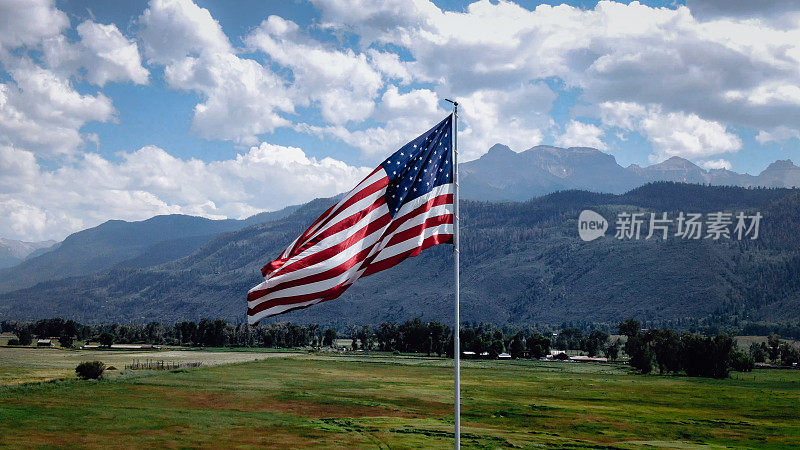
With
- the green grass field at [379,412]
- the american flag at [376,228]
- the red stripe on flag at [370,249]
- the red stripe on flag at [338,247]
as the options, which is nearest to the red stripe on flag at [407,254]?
the american flag at [376,228]

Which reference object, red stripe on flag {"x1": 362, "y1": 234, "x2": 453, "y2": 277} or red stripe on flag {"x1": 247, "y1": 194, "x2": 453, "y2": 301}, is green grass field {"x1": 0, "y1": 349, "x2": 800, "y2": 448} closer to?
red stripe on flag {"x1": 362, "y1": 234, "x2": 453, "y2": 277}

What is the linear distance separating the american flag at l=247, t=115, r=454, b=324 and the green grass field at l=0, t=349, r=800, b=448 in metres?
29.7

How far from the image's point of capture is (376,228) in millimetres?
21953

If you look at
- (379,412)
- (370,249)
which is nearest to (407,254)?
(370,249)

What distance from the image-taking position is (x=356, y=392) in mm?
84750

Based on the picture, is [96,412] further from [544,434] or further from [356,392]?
[544,434]

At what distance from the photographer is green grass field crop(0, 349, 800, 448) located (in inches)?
2020

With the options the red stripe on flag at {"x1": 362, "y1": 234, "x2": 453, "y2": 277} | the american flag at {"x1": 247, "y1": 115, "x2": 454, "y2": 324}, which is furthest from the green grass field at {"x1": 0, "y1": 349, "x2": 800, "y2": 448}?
the american flag at {"x1": 247, "y1": 115, "x2": 454, "y2": 324}

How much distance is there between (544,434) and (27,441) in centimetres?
4057

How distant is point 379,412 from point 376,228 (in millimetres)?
48721

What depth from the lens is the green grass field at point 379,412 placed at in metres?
51.3

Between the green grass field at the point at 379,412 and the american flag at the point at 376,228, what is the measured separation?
29685 mm

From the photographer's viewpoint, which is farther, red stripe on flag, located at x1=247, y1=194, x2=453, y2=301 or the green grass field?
the green grass field

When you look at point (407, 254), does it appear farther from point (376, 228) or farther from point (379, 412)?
point (379, 412)
